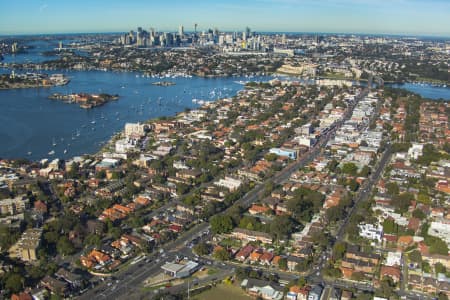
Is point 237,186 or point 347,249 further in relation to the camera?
point 237,186

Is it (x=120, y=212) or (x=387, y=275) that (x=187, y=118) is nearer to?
(x=120, y=212)

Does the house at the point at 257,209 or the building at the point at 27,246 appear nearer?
the building at the point at 27,246

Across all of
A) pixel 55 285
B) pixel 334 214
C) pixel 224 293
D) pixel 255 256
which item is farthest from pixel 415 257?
pixel 55 285

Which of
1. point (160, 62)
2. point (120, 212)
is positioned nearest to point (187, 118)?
point (120, 212)

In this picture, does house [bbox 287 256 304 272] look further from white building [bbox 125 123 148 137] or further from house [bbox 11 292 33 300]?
white building [bbox 125 123 148 137]

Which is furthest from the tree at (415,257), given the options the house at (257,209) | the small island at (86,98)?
the small island at (86,98)

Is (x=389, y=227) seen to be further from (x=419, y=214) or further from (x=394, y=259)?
(x=394, y=259)

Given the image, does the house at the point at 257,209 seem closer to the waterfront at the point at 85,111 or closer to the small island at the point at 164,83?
the waterfront at the point at 85,111
